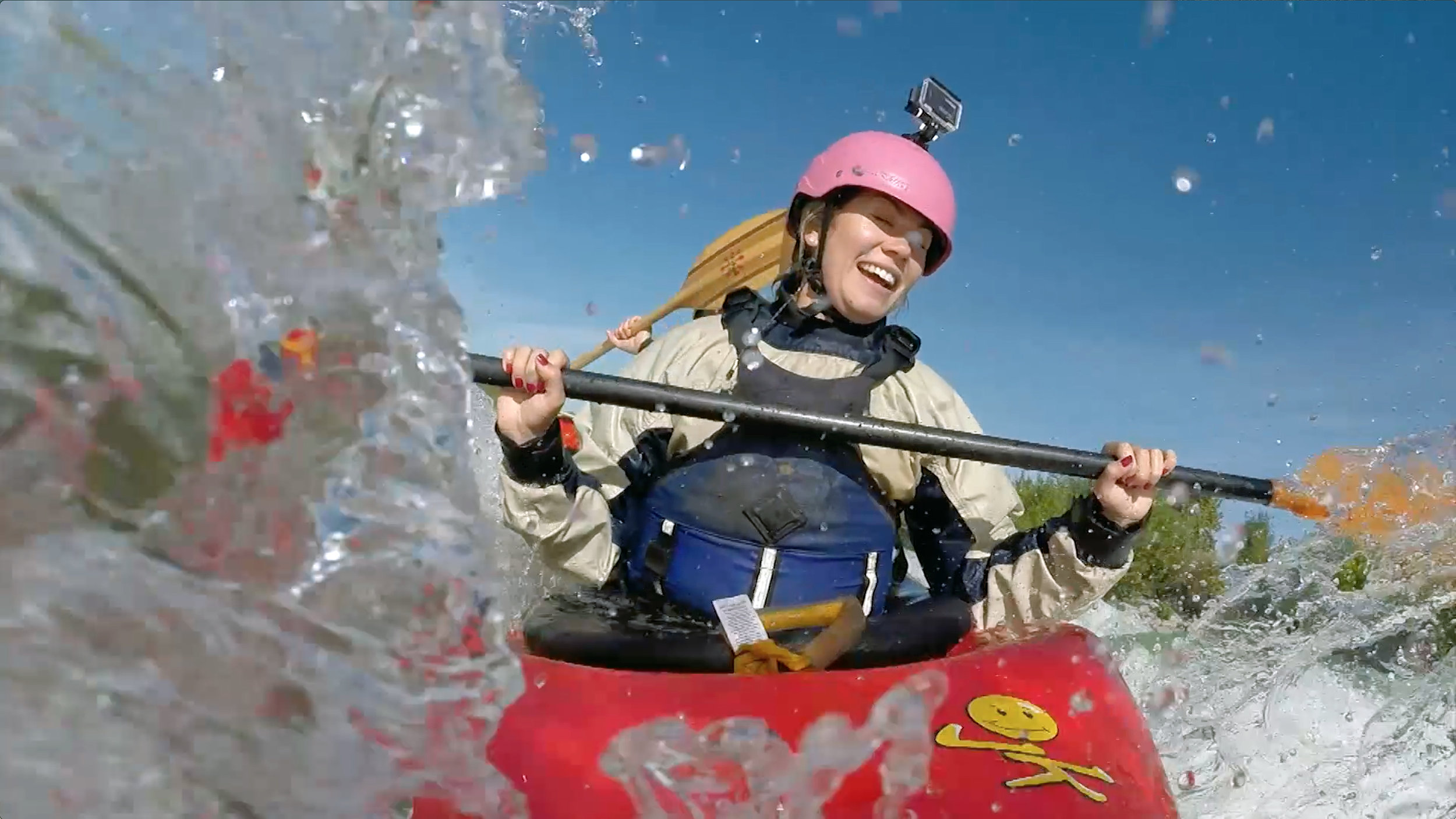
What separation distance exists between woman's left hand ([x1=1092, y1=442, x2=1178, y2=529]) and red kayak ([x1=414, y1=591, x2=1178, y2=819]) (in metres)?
0.51

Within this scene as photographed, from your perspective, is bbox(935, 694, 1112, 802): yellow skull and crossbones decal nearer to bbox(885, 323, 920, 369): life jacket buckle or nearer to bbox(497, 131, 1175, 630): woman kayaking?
bbox(497, 131, 1175, 630): woman kayaking

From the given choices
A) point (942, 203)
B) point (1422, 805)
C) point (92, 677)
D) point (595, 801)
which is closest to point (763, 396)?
point (942, 203)

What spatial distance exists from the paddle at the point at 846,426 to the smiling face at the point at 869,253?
1.45 feet

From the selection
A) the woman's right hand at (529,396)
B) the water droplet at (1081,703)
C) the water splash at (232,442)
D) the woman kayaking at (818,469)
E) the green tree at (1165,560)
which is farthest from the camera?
the green tree at (1165,560)

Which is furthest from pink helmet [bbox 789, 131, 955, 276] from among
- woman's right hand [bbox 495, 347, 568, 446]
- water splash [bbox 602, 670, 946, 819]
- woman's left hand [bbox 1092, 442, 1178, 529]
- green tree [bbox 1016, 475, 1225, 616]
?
green tree [bbox 1016, 475, 1225, 616]

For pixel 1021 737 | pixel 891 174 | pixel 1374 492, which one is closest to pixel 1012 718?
pixel 1021 737

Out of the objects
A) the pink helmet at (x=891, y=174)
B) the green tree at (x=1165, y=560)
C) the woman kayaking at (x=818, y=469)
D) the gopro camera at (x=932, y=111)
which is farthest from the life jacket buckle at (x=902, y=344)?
the green tree at (x=1165, y=560)

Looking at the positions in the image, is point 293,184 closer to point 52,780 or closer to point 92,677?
point 92,677

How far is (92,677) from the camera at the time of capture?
1362mm

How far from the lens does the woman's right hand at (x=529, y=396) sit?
2.05m

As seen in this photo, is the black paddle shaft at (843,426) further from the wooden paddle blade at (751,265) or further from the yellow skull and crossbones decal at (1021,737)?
the wooden paddle blade at (751,265)

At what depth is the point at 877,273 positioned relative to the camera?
2.58 metres

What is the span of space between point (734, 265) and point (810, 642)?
2488 millimetres

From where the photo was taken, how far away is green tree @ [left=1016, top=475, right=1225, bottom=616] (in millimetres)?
6113
